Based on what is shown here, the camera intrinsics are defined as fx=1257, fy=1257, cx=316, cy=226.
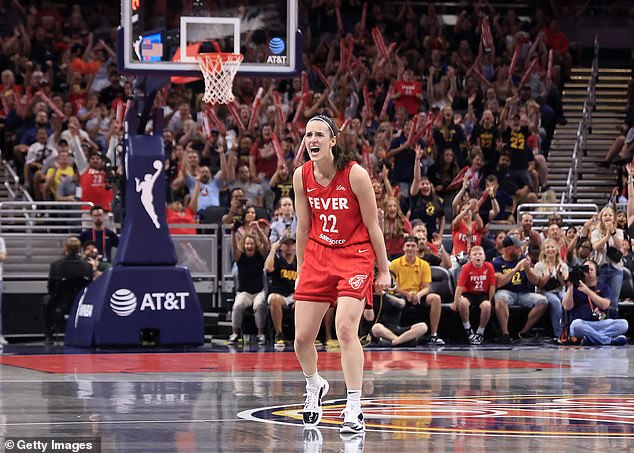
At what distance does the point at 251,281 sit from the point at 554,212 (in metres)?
6.22

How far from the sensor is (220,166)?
2178cm

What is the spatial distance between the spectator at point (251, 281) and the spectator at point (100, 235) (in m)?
2.24

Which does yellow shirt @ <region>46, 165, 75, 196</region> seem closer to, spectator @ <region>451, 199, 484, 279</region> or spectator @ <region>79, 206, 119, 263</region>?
spectator @ <region>79, 206, 119, 263</region>

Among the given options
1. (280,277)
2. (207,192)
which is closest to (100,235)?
(207,192)

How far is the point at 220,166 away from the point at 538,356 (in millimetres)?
7582

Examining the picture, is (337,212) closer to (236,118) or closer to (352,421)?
(352,421)

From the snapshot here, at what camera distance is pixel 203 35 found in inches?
659

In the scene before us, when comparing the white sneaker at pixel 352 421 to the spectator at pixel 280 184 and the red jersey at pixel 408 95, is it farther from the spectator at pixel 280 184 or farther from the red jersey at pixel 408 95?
the red jersey at pixel 408 95

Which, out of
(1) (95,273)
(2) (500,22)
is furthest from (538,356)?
(2) (500,22)

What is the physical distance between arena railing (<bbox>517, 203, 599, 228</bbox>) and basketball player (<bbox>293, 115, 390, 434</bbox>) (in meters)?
12.7

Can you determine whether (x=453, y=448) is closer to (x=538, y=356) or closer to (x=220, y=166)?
(x=538, y=356)

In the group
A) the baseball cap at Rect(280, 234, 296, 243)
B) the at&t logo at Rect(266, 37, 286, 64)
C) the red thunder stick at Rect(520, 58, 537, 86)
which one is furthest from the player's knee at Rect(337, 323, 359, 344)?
the red thunder stick at Rect(520, 58, 537, 86)

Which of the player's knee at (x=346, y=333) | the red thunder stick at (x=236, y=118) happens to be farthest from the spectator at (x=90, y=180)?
the player's knee at (x=346, y=333)
